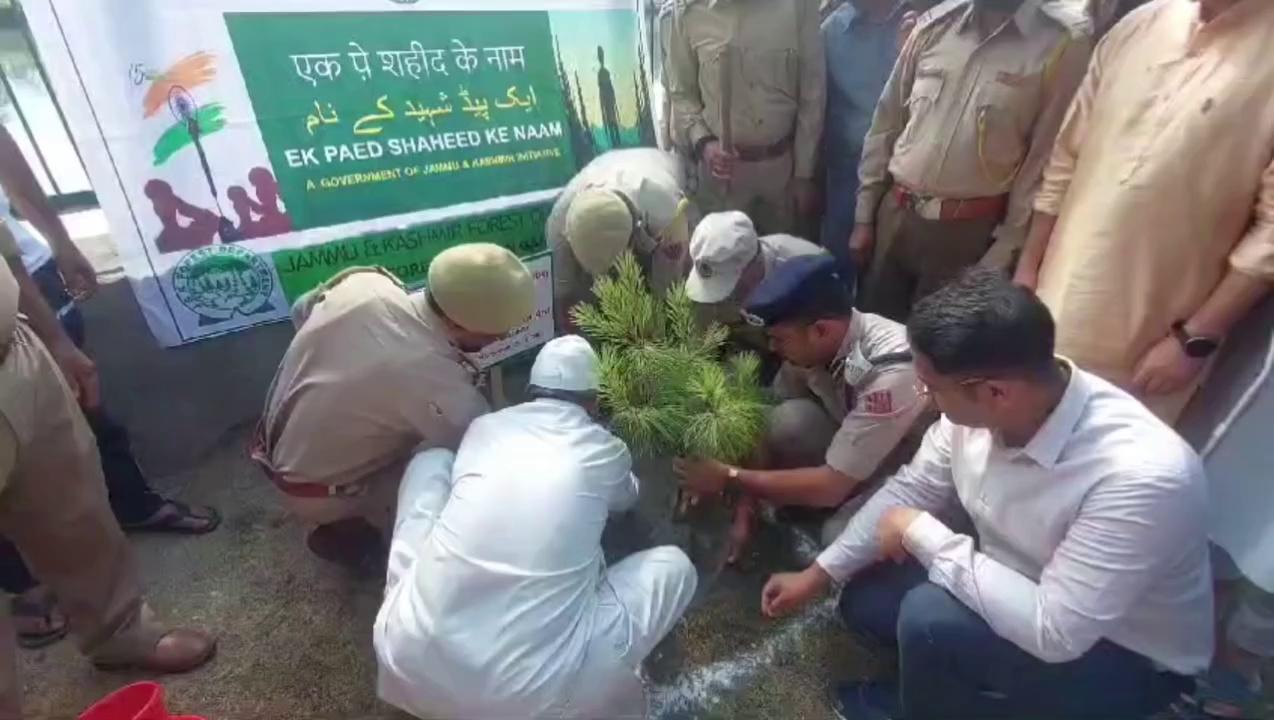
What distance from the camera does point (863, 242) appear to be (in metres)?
2.47

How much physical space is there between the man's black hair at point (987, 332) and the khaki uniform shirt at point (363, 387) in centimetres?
114

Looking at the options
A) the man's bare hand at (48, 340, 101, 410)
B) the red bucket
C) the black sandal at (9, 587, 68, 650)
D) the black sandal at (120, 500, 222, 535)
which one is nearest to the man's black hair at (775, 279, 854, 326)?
the red bucket

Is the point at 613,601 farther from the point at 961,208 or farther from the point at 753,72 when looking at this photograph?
the point at 753,72

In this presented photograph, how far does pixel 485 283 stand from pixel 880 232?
4.53 ft

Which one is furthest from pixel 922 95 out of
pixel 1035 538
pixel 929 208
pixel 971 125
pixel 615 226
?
pixel 1035 538

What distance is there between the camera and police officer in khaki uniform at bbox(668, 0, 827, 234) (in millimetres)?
2572

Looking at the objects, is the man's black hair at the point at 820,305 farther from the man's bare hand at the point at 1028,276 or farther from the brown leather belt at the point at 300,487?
the brown leather belt at the point at 300,487

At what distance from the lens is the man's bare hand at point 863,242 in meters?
2.47

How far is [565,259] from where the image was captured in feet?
8.38

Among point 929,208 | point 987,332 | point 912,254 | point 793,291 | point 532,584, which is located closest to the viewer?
point 987,332

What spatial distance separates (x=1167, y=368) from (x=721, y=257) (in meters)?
1.06

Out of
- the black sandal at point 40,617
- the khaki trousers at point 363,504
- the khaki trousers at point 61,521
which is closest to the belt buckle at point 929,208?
the khaki trousers at point 363,504

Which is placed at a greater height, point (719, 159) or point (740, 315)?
point (719, 159)

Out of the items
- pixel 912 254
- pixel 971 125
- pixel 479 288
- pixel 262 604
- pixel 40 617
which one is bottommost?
pixel 262 604
